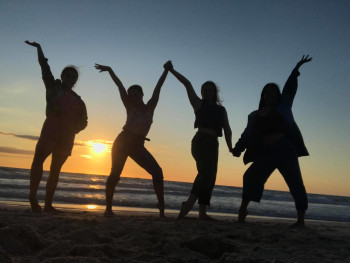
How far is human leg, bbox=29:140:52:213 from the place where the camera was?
5191 mm

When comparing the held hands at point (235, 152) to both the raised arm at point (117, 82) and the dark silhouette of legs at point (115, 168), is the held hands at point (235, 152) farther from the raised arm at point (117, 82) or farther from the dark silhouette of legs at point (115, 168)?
the raised arm at point (117, 82)

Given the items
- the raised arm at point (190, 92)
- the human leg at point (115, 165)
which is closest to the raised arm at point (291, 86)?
the raised arm at point (190, 92)

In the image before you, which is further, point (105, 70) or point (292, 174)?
point (105, 70)

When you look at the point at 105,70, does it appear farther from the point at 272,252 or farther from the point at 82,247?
the point at 272,252

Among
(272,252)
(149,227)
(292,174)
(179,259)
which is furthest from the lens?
(292,174)

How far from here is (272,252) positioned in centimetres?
305

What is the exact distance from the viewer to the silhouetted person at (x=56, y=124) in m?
5.25

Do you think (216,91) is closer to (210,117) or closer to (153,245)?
(210,117)

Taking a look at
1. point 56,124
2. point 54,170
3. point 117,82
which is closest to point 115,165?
point 54,170

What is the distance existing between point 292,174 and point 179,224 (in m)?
1.70

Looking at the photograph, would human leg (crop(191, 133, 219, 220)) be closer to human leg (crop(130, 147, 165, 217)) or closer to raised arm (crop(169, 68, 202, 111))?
raised arm (crop(169, 68, 202, 111))

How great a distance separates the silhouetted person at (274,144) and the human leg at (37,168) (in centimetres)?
276

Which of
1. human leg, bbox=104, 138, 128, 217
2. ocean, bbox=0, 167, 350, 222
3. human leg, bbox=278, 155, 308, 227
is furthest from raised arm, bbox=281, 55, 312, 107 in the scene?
ocean, bbox=0, 167, 350, 222

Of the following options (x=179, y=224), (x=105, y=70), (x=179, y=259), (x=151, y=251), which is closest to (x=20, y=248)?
(x=151, y=251)
